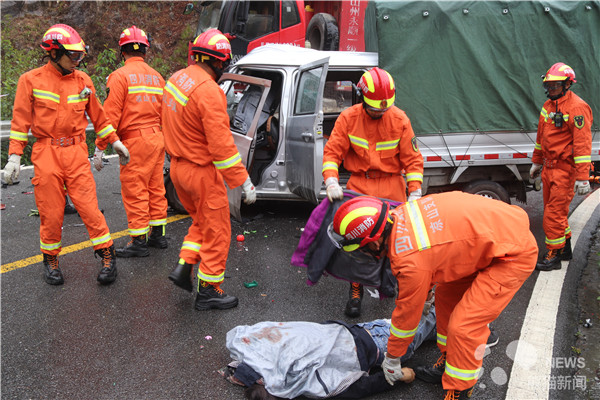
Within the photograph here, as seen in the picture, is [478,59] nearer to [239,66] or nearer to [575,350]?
[239,66]

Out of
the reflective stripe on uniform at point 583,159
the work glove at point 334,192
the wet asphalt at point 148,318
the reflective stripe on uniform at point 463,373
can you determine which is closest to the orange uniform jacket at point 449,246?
the reflective stripe on uniform at point 463,373

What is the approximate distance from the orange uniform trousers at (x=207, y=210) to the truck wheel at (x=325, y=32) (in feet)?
24.4

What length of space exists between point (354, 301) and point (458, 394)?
133 centimetres

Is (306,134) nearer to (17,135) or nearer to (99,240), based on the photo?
(99,240)

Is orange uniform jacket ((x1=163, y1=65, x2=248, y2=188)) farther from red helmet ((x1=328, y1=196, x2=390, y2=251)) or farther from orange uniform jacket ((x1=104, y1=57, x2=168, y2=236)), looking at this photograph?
red helmet ((x1=328, y1=196, x2=390, y2=251))

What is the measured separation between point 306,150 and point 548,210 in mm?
2598

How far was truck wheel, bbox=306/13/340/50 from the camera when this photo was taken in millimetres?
10781

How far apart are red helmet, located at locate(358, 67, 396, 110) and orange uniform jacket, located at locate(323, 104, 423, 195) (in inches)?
8.2

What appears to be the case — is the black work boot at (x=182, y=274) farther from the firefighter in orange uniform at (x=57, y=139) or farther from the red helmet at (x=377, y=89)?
the red helmet at (x=377, y=89)

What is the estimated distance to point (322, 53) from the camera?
6258 mm

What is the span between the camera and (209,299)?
13.8ft

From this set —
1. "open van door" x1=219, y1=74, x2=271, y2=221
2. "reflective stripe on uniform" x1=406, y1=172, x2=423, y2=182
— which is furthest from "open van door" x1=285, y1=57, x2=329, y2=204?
"reflective stripe on uniform" x1=406, y1=172, x2=423, y2=182

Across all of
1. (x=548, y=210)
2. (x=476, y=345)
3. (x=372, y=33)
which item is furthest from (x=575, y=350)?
(x=372, y=33)

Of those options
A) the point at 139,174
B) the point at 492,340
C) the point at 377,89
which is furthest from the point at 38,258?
the point at 492,340
